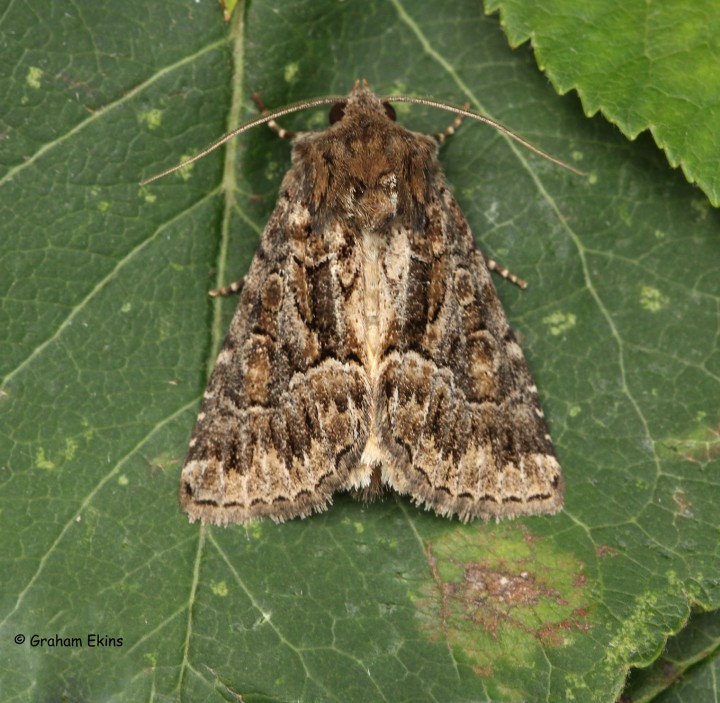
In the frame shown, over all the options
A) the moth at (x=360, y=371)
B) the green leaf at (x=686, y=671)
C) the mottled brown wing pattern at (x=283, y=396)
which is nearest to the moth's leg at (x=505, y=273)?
the moth at (x=360, y=371)

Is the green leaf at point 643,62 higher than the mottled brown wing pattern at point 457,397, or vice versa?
the green leaf at point 643,62

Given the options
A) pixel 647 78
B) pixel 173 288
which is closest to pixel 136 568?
pixel 173 288

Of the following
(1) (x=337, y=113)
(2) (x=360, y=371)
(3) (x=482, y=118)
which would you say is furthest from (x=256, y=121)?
(2) (x=360, y=371)

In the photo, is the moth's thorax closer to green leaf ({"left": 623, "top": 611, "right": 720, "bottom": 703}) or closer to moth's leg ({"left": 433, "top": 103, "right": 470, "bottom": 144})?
moth's leg ({"left": 433, "top": 103, "right": 470, "bottom": 144})

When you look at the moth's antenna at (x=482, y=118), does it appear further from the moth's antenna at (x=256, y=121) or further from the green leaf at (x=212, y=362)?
the moth's antenna at (x=256, y=121)

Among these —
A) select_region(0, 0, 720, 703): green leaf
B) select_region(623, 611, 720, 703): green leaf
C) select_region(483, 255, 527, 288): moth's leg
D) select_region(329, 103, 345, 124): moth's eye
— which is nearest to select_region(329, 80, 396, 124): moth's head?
select_region(329, 103, 345, 124): moth's eye

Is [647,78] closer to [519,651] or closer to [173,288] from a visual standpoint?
[173,288]

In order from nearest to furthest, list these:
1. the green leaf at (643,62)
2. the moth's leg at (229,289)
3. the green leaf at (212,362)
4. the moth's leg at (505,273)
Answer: the green leaf at (643,62) → the green leaf at (212,362) → the moth's leg at (229,289) → the moth's leg at (505,273)
